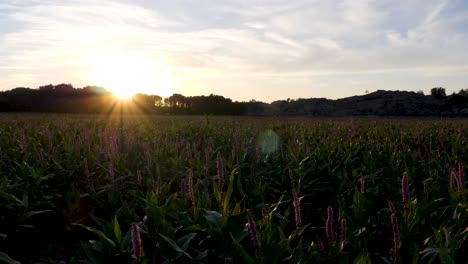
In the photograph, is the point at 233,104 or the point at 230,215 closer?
the point at 230,215

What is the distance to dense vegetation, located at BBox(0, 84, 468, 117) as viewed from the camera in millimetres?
36188

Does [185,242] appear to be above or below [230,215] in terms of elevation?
below

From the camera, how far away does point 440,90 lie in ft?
185

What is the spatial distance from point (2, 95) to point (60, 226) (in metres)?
38.9

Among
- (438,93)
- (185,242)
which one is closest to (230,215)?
(185,242)

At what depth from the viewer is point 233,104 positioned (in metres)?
45.2

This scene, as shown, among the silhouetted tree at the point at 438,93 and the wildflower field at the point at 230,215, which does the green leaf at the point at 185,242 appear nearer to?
the wildflower field at the point at 230,215

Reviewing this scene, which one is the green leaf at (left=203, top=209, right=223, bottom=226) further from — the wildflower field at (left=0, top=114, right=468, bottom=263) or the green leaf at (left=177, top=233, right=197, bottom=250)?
the green leaf at (left=177, top=233, right=197, bottom=250)

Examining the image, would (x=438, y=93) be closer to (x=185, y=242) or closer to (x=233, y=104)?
(x=233, y=104)

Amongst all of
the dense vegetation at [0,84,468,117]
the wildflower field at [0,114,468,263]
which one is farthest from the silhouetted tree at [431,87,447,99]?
the wildflower field at [0,114,468,263]

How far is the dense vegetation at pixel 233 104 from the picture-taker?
36188 mm

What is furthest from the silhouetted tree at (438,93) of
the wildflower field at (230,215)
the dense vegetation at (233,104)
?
the wildflower field at (230,215)

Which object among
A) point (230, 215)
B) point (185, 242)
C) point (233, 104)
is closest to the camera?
point (185, 242)

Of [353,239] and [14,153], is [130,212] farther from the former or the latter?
[14,153]
